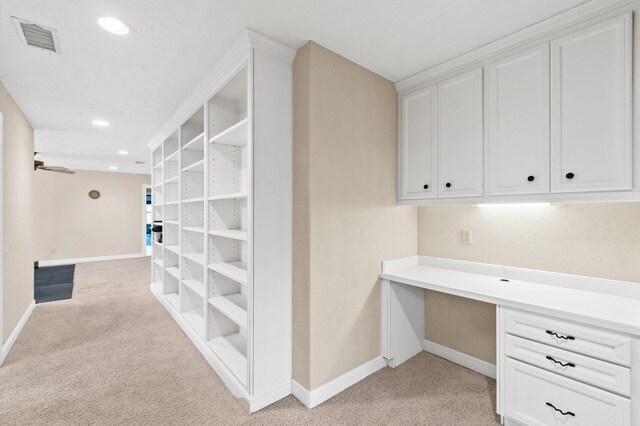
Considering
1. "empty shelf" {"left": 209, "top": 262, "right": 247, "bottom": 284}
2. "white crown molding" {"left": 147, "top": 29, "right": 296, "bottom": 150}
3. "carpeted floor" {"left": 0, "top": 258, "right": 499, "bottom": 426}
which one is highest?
"white crown molding" {"left": 147, "top": 29, "right": 296, "bottom": 150}

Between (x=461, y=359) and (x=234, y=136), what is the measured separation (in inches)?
105

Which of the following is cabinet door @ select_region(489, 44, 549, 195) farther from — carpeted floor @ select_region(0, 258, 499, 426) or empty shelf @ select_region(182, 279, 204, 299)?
empty shelf @ select_region(182, 279, 204, 299)

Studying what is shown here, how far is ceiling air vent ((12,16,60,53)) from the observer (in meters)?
1.84

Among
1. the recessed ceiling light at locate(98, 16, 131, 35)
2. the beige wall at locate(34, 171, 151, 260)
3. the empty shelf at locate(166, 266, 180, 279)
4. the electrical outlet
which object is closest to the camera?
the recessed ceiling light at locate(98, 16, 131, 35)

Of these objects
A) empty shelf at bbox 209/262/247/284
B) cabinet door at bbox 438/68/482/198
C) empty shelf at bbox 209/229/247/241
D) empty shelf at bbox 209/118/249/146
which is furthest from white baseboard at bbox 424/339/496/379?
empty shelf at bbox 209/118/249/146

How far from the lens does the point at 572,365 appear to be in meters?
1.56

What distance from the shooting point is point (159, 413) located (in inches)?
76.4

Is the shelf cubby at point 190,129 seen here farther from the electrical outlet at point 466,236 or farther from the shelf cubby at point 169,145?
the electrical outlet at point 466,236

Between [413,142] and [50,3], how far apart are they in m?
2.49

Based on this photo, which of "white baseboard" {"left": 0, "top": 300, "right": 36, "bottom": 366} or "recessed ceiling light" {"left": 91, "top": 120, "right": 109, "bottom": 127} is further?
"recessed ceiling light" {"left": 91, "top": 120, "right": 109, "bottom": 127}

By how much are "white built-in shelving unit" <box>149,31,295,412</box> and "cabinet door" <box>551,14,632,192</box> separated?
1.67m

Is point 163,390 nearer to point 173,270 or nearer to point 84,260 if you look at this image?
point 173,270

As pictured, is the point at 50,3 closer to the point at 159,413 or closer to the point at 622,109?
the point at 159,413

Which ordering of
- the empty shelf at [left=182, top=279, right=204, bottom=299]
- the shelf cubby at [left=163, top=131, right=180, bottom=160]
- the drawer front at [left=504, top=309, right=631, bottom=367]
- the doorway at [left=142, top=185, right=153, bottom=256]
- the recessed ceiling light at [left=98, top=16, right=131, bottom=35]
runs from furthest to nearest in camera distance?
the doorway at [left=142, top=185, right=153, bottom=256] < the shelf cubby at [left=163, top=131, right=180, bottom=160] < the empty shelf at [left=182, top=279, right=204, bottom=299] < the recessed ceiling light at [left=98, top=16, right=131, bottom=35] < the drawer front at [left=504, top=309, right=631, bottom=367]
